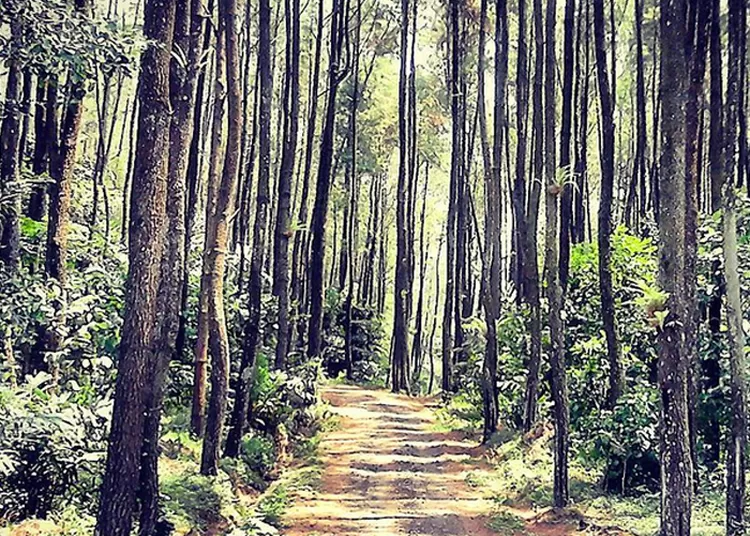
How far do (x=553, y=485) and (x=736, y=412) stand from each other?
394 cm

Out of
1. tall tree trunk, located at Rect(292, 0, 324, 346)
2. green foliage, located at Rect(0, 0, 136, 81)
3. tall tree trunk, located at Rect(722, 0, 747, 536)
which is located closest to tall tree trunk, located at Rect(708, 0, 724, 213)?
tall tree trunk, located at Rect(722, 0, 747, 536)

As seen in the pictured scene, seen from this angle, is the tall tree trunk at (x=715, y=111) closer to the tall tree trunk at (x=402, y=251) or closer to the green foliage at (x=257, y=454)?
the green foliage at (x=257, y=454)

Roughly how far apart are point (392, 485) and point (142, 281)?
6.79 meters

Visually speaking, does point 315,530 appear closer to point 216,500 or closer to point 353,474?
point 216,500

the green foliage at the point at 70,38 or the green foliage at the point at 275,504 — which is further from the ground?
the green foliage at the point at 70,38

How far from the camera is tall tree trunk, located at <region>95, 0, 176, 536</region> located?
294 inches

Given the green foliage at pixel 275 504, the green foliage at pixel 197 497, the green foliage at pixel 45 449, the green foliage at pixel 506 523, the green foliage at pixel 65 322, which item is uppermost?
the green foliage at pixel 65 322

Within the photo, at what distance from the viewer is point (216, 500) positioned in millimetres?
10695

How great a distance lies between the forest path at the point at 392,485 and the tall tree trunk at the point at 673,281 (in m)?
3.55

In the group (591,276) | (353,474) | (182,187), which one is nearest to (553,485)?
(353,474)

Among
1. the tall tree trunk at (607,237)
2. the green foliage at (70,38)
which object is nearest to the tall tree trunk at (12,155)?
the green foliage at (70,38)

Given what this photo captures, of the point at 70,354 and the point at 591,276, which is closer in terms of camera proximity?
the point at 70,354

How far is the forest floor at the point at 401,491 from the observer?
10.7 m

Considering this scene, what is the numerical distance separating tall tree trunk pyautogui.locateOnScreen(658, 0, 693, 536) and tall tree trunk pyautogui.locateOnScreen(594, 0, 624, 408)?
484 centimetres
